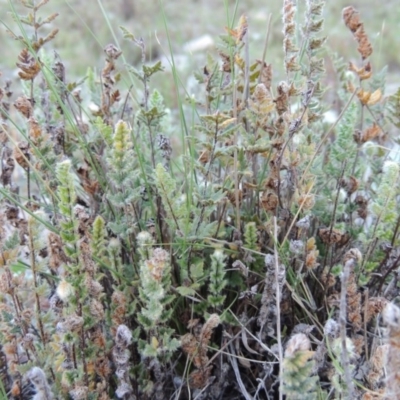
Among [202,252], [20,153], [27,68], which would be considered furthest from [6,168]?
[202,252]

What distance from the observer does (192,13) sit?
5867 millimetres

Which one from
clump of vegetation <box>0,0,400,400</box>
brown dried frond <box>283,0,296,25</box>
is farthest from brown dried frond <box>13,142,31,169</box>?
brown dried frond <box>283,0,296,25</box>

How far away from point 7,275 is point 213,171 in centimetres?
52

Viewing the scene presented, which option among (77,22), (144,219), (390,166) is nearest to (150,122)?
(144,219)

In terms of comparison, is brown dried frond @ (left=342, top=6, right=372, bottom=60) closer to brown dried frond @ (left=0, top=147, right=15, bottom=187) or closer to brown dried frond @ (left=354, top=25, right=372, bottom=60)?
brown dried frond @ (left=354, top=25, right=372, bottom=60)

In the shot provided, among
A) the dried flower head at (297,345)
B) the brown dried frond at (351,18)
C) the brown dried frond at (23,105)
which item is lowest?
the dried flower head at (297,345)

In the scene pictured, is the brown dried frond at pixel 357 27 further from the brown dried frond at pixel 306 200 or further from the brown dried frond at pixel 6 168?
the brown dried frond at pixel 6 168

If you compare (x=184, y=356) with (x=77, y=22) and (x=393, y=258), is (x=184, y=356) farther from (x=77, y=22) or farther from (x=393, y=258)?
(x=77, y=22)

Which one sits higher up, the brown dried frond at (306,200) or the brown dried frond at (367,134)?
the brown dried frond at (367,134)

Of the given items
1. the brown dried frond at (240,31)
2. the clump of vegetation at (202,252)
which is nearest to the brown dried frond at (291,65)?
the clump of vegetation at (202,252)

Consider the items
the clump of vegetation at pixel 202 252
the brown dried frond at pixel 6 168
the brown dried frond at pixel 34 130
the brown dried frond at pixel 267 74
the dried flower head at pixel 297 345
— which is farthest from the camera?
the brown dried frond at pixel 267 74

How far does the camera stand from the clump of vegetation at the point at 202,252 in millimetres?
1050

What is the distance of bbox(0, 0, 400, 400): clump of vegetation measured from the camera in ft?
3.44

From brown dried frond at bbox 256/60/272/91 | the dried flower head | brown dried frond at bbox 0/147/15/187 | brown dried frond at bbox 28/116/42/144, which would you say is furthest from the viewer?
brown dried frond at bbox 256/60/272/91
